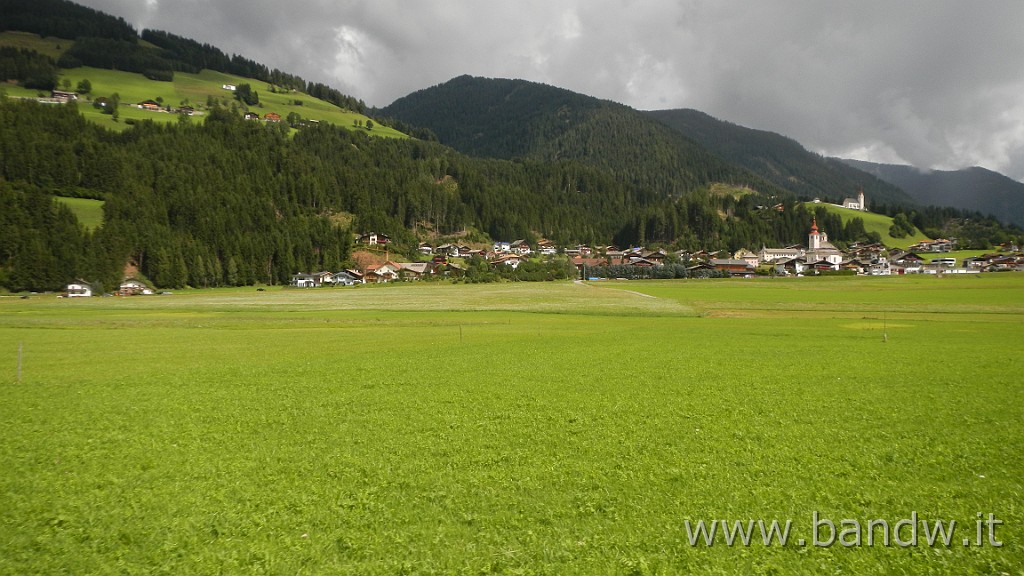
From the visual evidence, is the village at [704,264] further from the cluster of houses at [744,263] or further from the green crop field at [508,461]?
the green crop field at [508,461]

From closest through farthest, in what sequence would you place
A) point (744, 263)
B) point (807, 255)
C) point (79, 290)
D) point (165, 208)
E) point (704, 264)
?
1. point (79, 290)
2. point (165, 208)
3. point (704, 264)
4. point (744, 263)
5. point (807, 255)

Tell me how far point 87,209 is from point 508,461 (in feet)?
591

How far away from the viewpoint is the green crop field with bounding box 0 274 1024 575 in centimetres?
777

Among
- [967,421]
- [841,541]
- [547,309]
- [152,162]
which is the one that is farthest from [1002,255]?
[152,162]

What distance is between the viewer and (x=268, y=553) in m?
7.77

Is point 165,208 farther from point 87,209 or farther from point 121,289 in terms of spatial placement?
point 121,289

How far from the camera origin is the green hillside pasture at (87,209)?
444 feet

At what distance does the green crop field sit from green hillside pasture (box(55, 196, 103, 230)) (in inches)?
5450

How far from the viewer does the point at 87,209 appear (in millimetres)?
143375

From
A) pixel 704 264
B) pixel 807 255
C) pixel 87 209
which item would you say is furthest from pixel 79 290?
pixel 807 255

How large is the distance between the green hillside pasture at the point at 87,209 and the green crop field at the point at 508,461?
454 ft

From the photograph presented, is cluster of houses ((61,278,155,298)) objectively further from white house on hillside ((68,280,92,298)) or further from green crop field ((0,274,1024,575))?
green crop field ((0,274,1024,575))

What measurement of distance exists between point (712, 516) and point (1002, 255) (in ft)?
666

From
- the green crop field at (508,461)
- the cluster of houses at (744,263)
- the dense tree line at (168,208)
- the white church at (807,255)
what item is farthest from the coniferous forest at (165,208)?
the white church at (807,255)
